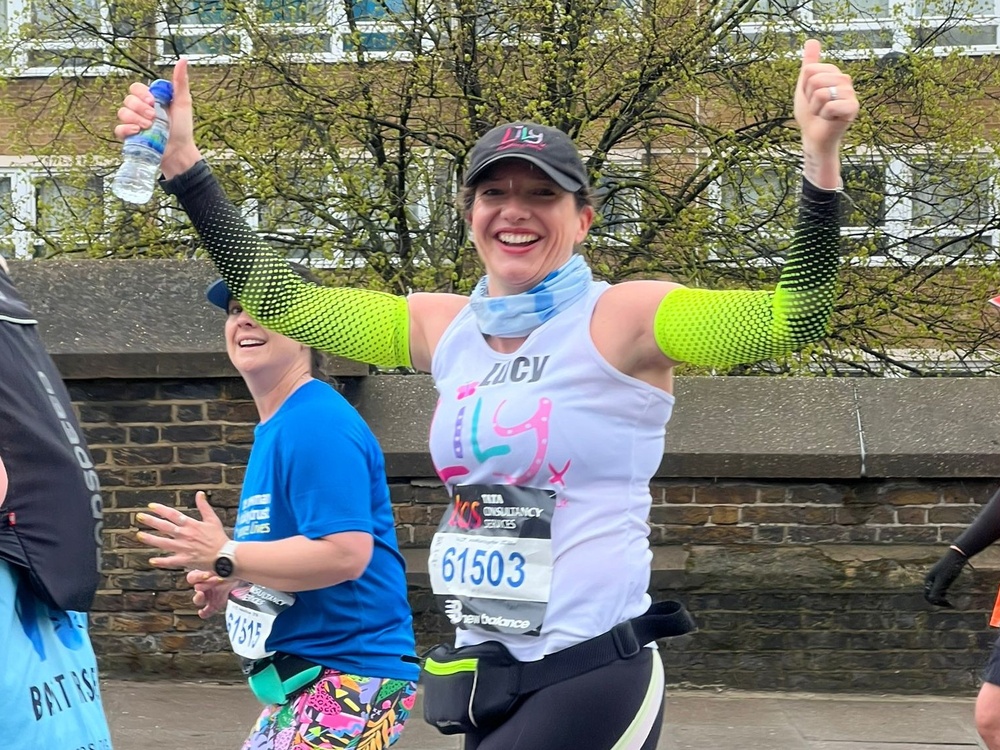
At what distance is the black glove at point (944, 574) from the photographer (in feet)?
14.8

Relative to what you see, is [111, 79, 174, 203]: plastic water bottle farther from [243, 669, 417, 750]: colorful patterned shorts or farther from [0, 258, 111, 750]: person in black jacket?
[243, 669, 417, 750]: colorful patterned shorts

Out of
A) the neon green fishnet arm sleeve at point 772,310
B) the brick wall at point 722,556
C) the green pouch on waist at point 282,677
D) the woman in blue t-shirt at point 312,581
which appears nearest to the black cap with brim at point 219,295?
the woman in blue t-shirt at point 312,581

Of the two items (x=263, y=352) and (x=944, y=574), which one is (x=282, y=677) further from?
(x=944, y=574)

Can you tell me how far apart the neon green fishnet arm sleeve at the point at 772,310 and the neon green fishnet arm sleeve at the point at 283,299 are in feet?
2.23

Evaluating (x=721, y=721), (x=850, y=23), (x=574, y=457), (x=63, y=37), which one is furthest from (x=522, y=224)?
(x=63, y=37)

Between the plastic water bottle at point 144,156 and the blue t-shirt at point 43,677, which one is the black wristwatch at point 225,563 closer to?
the blue t-shirt at point 43,677

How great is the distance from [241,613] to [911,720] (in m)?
3.98

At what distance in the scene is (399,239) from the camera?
11.7 metres

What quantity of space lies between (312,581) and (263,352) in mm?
620

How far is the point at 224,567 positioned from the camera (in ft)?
9.44

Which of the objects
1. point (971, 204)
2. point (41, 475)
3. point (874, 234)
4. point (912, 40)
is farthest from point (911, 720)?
point (912, 40)

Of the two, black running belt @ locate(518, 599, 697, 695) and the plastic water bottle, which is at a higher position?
the plastic water bottle

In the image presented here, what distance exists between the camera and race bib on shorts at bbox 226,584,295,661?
3.04m

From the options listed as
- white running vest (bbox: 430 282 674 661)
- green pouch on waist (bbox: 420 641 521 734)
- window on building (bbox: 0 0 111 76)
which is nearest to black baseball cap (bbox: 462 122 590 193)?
white running vest (bbox: 430 282 674 661)
